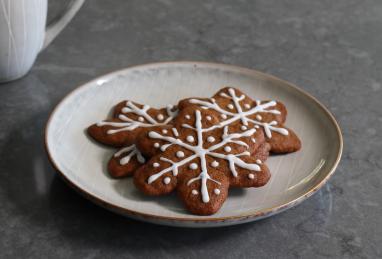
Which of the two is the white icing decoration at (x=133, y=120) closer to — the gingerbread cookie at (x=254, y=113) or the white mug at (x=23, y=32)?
the gingerbread cookie at (x=254, y=113)

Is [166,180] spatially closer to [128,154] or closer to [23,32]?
[128,154]

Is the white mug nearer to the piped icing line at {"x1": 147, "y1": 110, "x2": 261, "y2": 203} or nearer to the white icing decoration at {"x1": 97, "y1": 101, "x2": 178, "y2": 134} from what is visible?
the white icing decoration at {"x1": 97, "y1": 101, "x2": 178, "y2": 134}

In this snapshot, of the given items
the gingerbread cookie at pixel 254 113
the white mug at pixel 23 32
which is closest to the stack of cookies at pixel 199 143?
the gingerbread cookie at pixel 254 113

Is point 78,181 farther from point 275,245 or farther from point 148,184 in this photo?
point 275,245

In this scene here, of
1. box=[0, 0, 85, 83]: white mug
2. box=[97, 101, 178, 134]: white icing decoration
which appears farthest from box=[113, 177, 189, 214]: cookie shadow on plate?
box=[0, 0, 85, 83]: white mug


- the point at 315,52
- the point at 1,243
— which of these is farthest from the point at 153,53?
the point at 1,243
